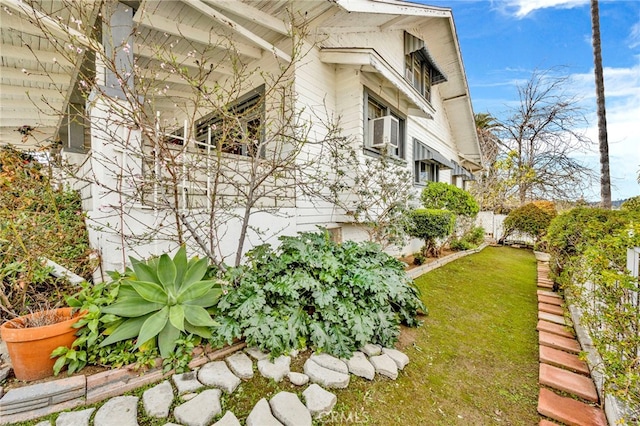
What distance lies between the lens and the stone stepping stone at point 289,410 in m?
1.87

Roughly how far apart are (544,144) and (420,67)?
12.3 metres

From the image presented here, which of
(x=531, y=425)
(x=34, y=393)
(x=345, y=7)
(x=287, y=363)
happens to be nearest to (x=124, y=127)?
(x=34, y=393)

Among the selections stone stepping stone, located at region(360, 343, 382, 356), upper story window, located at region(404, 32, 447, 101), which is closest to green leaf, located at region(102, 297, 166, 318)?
stone stepping stone, located at region(360, 343, 382, 356)

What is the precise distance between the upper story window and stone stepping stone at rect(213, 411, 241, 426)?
8.83 meters

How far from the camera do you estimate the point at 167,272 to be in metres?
2.51

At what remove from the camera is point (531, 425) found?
2.08 meters

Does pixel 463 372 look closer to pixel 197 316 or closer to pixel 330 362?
pixel 330 362

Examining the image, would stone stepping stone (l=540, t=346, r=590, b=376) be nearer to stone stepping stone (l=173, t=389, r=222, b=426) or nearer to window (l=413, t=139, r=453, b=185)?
stone stepping stone (l=173, t=389, r=222, b=426)

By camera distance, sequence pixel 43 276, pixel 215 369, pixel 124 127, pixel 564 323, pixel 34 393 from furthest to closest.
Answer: pixel 564 323, pixel 124 127, pixel 43 276, pixel 215 369, pixel 34 393

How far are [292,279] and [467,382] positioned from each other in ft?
6.45

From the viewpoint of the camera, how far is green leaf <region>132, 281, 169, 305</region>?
231 centimetres

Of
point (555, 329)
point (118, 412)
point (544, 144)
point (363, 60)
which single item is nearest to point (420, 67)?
point (363, 60)

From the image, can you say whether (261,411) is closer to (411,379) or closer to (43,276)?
(411,379)

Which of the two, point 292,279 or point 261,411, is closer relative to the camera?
point 261,411
